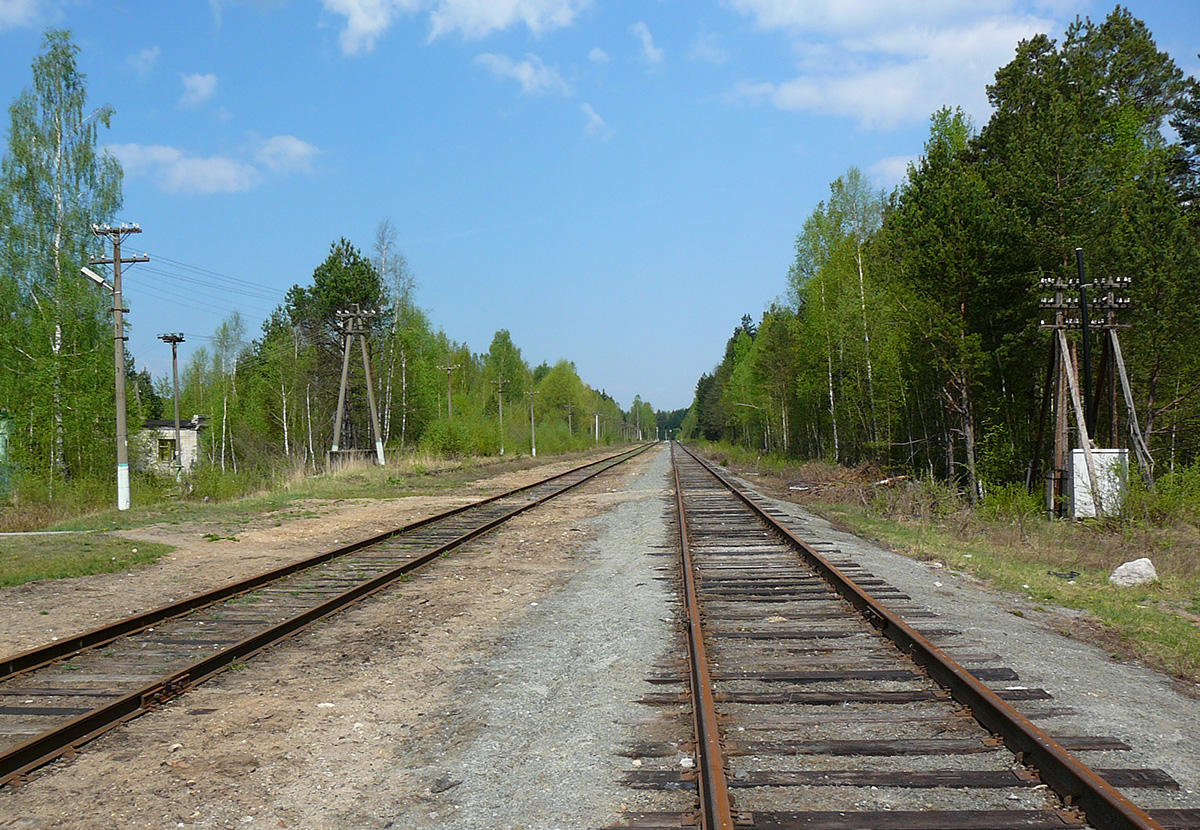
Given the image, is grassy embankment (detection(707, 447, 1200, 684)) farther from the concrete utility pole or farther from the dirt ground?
the concrete utility pole

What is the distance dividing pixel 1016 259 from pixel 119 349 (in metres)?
24.0

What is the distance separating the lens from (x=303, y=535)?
14570mm

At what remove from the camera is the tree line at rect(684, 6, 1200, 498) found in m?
20.0

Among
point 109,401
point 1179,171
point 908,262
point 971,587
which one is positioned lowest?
point 971,587

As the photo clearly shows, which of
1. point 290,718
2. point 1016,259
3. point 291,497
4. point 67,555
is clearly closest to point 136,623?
point 290,718

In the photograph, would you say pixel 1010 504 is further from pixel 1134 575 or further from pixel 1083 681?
pixel 1083 681

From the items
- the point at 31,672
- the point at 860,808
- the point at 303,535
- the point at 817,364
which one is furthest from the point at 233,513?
the point at 817,364

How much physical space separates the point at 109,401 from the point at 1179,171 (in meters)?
36.6

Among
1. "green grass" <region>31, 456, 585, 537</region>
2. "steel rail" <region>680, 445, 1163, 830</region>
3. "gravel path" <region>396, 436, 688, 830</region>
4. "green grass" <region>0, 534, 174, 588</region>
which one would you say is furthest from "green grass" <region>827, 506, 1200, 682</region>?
"green grass" <region>31, 456, 585, 537</region>

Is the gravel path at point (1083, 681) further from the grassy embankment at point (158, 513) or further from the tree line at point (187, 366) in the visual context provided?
the tree line at point (187, 366)

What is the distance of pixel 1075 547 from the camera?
13.2 m

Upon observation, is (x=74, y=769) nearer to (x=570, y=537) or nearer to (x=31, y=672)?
(x=31, y=672)

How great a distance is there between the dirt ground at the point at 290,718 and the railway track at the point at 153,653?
140 millimetres

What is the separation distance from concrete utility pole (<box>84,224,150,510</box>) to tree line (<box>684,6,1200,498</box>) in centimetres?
2150
